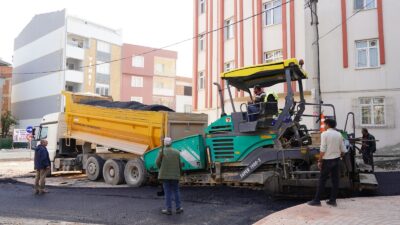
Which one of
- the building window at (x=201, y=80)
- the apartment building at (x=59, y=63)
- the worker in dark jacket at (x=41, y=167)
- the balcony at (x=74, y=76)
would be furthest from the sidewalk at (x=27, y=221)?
the balcony at (x=74, y=76)

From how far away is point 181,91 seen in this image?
5822cm

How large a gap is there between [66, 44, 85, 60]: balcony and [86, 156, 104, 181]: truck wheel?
30.7 m

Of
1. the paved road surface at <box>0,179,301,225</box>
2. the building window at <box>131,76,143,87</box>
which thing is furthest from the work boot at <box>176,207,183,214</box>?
the building window at <box>131,76,143,87</box>

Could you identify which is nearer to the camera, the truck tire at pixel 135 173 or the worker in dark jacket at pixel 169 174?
the worker in dark jacket at pixel 169 174

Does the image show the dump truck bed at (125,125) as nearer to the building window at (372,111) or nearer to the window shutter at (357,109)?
the window shutter at (357,109)

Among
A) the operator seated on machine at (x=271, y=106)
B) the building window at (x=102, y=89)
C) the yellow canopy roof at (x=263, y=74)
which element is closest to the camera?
the yellow canopy roof at (x=263, y=74)

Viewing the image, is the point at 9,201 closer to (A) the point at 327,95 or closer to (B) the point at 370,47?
(A) the point at 327,95

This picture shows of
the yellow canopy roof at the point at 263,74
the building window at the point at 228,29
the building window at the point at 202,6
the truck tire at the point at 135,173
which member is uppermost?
the building window at the point at 202,6

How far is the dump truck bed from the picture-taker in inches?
445

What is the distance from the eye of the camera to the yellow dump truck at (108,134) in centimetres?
1138

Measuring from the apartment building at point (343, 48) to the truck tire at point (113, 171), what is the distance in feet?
20.0

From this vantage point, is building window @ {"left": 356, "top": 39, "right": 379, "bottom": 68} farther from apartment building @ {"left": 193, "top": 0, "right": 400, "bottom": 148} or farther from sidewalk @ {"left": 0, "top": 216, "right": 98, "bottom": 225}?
sidewalk @ {"left": 0, "top": 216, "right": 98, "bottom": 225}

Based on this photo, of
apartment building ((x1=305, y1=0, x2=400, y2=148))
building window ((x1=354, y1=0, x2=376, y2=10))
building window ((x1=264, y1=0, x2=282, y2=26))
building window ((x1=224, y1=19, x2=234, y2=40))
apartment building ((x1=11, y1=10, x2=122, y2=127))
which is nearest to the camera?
apartment building ((x1=305, y1=0, x2=400, y2=148))

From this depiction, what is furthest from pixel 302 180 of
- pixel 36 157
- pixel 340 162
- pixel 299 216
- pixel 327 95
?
pixel 327 95
